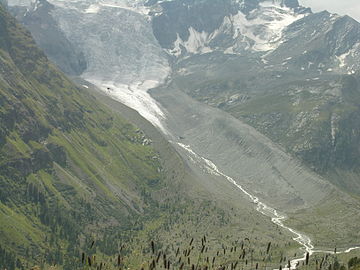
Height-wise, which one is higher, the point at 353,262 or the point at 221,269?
the point at 221,269

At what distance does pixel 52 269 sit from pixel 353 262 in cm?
11926

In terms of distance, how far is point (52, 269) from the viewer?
119 ft

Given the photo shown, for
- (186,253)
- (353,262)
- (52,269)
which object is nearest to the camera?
(52,269)

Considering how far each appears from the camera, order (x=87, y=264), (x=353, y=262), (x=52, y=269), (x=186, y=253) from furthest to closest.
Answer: (x=353, y=262) < (x=186, y=253) < (x=87, y=264) < (x=52, y=269)

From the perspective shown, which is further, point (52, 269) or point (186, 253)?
point (186, 253)

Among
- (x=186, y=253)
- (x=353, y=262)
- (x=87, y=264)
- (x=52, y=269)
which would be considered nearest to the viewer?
(x=52, y=269)

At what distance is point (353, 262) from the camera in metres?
142

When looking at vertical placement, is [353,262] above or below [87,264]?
below

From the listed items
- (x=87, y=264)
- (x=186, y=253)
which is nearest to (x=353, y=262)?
(x=186, y=253)

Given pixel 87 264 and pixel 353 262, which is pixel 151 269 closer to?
pixel 87 264

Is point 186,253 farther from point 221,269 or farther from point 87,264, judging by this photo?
point 87,264

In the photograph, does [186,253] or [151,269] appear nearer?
[151,269]

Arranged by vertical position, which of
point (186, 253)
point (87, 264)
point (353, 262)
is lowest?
point (353, 262)

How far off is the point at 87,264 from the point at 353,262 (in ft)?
382
